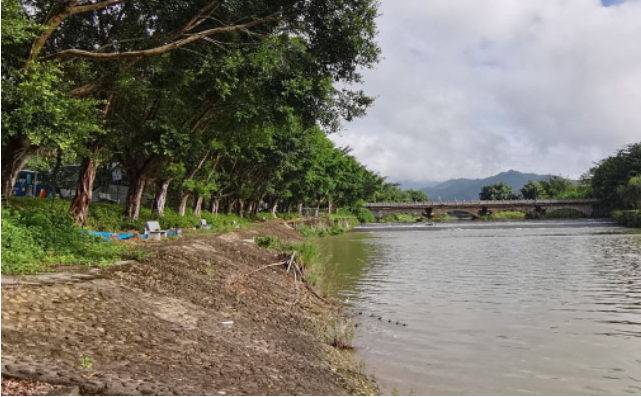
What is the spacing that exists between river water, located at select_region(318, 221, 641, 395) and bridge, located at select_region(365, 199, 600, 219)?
102019mm

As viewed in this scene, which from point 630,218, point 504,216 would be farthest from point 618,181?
point 504,216

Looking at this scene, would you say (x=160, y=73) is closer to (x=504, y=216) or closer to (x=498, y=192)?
(x=504, y=216)

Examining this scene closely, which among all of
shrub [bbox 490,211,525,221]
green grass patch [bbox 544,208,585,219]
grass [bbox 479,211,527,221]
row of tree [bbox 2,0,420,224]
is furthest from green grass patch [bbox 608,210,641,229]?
row of tree [bbox 2,0,420,224]

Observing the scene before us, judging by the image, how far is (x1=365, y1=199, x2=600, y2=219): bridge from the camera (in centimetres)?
11819

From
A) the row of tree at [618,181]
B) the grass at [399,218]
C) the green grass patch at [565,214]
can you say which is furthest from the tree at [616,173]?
the grass at [399,218]

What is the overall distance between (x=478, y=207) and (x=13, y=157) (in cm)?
12690

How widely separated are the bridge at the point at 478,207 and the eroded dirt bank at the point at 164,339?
11533 cm

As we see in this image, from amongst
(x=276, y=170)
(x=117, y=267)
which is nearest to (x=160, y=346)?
(x=117, y=267)

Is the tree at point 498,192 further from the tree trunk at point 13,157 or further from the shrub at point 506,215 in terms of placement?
the tree trunk at point 13,157

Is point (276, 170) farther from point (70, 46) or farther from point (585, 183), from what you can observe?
point (585, 183)

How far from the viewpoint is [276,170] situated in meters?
44.0

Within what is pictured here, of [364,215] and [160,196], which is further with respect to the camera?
[364,215]

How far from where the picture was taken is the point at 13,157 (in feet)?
51.7

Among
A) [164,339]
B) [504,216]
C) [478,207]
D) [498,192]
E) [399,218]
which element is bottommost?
[399,218]
